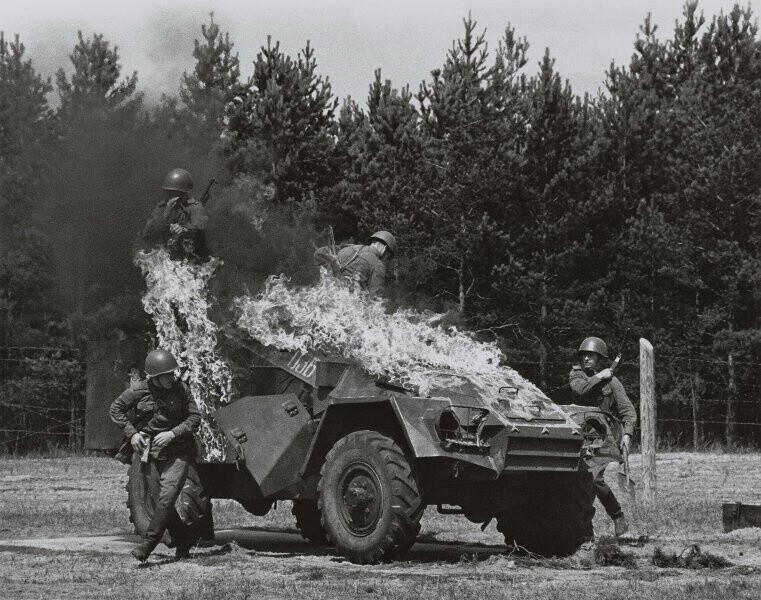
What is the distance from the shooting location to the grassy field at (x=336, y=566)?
10.4 metres

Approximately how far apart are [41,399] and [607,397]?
2452cm

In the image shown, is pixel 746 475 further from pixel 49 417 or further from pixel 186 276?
pixel 49 417

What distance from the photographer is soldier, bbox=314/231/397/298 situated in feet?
47.1

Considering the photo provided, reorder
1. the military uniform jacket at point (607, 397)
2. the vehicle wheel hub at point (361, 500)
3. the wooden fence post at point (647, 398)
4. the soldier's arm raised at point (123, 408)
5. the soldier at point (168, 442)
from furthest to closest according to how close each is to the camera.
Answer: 1. the wooden fence post at point (647, 398)
2. the military uniform jacket at point (607, 397)
3. the soldier's arm raised at point (123, 408)
4. the soldier at point (168, 442)
5. the vehicle wheel hub at point (361, 500)

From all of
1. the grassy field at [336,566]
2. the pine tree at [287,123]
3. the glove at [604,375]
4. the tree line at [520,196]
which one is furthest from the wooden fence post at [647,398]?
the pine tree at [287,123]

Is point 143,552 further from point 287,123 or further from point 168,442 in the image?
point 287,123

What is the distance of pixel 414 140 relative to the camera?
38.8 m

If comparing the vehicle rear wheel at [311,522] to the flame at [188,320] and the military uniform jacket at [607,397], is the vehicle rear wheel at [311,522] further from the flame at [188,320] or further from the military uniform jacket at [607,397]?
the military uniform jacket at [607,397]

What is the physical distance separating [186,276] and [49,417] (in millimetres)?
23123

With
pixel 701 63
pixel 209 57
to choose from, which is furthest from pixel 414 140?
pixel 701 63

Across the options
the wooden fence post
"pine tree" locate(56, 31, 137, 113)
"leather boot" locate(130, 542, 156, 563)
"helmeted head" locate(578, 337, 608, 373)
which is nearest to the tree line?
"pine tree" locate(56, 31, 137, 113)

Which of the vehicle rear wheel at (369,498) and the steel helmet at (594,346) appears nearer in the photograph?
the vehicle rear wheel at (369,498)

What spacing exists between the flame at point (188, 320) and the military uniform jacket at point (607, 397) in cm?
368

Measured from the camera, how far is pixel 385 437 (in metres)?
12.4
